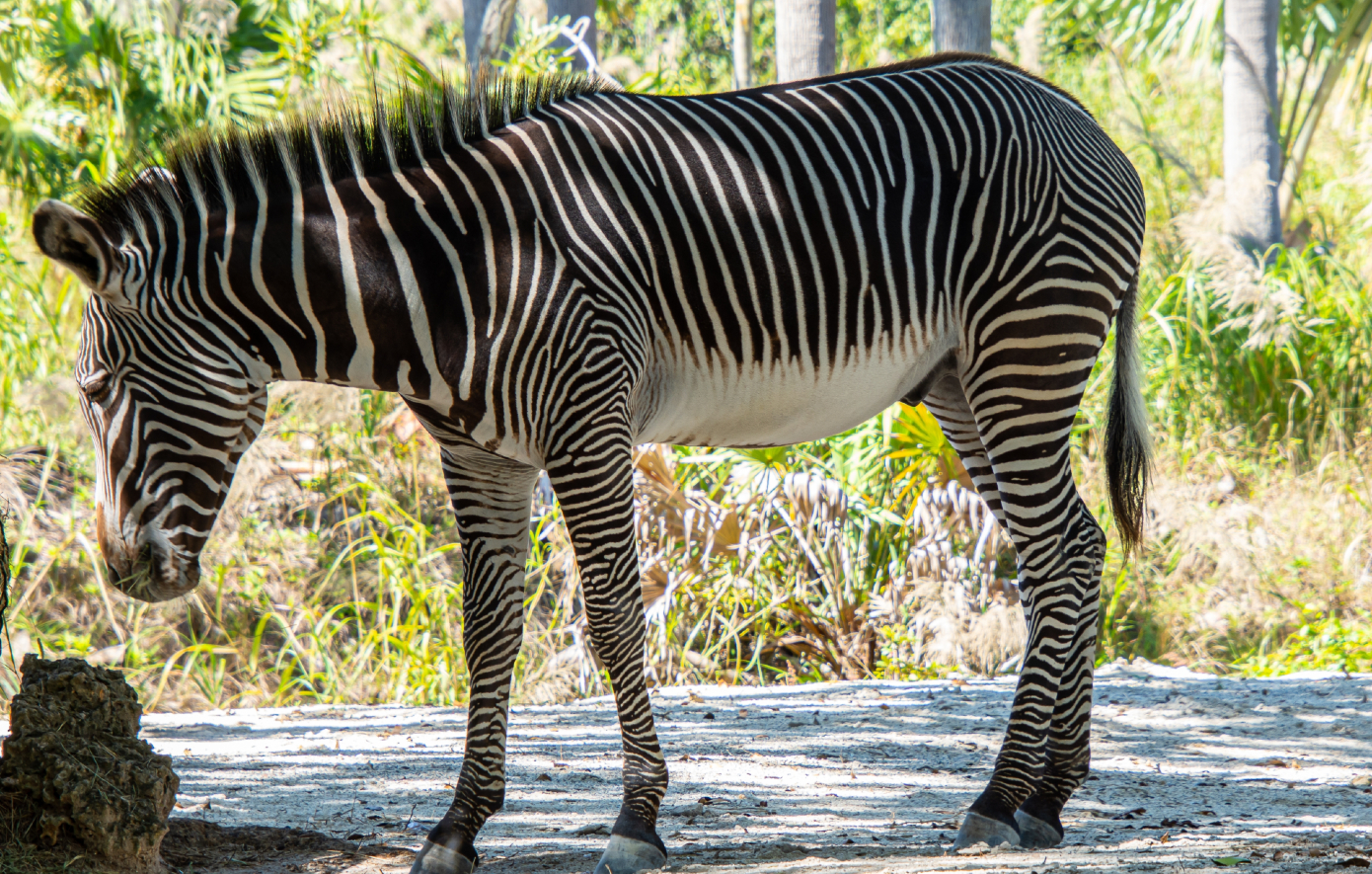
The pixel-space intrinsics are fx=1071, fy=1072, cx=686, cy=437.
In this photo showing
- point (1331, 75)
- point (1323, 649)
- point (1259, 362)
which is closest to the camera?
point (1323, 649)

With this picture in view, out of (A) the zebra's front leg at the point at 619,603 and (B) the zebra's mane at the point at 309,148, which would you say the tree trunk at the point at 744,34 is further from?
(A) the zebra's front leg at the point at 619,603

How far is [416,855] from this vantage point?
10.7 ft

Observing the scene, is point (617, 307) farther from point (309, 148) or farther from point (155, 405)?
point (155, 405)

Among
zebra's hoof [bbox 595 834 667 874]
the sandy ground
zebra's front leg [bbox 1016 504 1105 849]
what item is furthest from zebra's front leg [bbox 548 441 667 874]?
zebra's front leg [bbox 1016 504 1105 849]

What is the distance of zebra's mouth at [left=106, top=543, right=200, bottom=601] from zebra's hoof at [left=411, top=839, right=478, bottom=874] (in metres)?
1.03

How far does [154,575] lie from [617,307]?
56.6 inches

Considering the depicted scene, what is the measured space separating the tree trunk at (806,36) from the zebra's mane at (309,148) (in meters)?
5.10

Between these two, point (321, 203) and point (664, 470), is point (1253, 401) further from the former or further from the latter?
point (321, 203)

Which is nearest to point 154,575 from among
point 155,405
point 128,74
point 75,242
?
point 155,405

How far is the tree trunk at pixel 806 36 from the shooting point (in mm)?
7718

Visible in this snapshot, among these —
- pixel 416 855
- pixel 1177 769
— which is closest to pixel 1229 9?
pixel 1177 769

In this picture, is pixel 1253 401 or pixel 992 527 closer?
pixel 992 527

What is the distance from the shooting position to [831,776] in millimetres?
4379

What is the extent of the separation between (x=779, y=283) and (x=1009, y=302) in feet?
2.58
